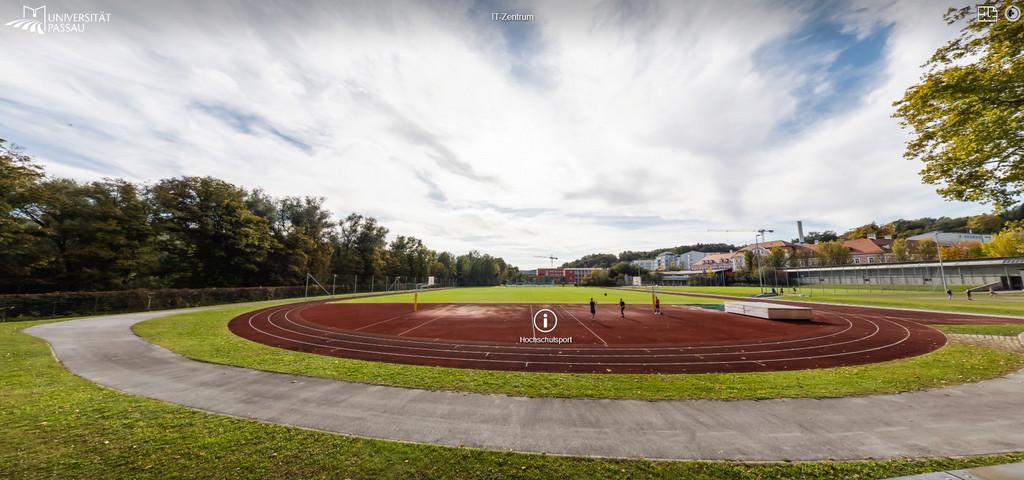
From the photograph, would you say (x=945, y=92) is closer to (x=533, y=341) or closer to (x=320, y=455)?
(x=533, y=341)

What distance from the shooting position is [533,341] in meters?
19.0

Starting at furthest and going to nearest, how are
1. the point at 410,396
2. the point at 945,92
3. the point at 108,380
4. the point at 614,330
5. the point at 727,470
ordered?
the point at 614,330 → the point at 945,92 → the point at 108,380 → the point at 410,396 → the point at 727,470

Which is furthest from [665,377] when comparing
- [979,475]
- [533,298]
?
[533,298]

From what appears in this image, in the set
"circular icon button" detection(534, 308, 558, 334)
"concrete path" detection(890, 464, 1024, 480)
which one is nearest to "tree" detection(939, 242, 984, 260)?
"circular icon button" detection(534, 308, 558, 334)

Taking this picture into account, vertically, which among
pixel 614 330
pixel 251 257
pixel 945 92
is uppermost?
pixel 945 92

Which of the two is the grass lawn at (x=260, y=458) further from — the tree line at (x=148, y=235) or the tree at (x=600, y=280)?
the tree at (x=600, y=280)

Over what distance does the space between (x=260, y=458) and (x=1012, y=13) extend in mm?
24524

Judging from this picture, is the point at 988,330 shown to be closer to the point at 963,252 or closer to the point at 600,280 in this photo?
the point at 963,252

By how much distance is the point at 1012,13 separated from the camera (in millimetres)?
11203

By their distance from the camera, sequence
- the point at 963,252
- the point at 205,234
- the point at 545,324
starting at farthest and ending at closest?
1. the point at 963,252
2. the point at 205,234
3. the point at 545,324

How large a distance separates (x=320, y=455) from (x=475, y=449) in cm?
282

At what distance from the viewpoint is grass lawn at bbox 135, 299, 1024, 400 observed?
9.93 metres

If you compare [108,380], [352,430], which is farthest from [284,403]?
[108,380]

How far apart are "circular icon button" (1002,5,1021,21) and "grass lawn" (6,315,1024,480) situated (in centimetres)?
1430
